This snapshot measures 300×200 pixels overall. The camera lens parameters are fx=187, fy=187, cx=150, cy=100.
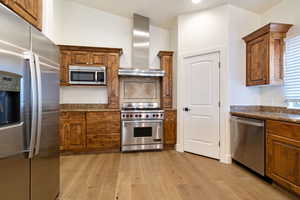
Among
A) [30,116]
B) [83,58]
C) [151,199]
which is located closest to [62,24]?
[83,58]

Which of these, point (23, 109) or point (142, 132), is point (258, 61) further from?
point (23, 109)

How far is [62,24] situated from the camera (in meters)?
4.47

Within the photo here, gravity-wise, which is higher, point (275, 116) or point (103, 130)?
point (275, 116)

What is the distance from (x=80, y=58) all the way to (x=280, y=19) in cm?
396

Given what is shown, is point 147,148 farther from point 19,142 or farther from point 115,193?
point 19,142

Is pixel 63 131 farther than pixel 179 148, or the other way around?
pixel 179 148

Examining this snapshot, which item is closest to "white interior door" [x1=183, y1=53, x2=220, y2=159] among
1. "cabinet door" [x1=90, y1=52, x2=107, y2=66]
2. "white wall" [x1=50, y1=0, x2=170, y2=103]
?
"white wall" [x1=50, y1=0, x2=170, y2=103]

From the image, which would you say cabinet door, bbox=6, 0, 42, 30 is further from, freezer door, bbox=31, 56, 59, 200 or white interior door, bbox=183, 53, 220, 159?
white interior door, bbox=183, 53, 220, 159

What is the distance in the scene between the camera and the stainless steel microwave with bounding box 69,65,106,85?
409cm

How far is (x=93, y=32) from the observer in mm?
4648

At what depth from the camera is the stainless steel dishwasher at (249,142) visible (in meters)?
2.70

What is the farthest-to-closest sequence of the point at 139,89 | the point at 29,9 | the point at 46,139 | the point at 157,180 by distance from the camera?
the point at 139,89 → the point at 157,180 → the point at 46,139 → the point at 29,9

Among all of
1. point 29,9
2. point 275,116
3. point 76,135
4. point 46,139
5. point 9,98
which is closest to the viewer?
point 9,98

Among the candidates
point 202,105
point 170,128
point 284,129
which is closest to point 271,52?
point 284,129
